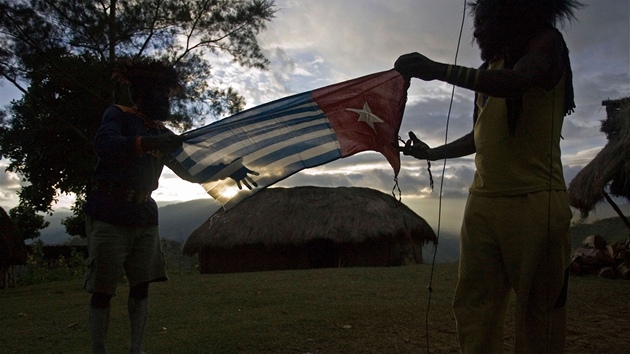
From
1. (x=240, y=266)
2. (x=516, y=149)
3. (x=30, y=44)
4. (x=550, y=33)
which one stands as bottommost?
(x=240, y=266)

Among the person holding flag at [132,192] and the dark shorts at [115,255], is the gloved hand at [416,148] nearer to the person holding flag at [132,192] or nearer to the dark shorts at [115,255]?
the person holding flag at [132,192]

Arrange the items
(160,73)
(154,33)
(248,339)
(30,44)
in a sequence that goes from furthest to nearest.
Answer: (154,33)
(30,44)
(248,339)
(160,73)

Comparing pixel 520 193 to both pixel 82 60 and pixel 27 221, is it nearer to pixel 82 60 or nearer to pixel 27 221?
pixel 82 60

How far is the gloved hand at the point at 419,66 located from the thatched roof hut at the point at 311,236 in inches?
591

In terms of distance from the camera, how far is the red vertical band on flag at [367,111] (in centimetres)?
296

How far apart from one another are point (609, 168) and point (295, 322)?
7.19m

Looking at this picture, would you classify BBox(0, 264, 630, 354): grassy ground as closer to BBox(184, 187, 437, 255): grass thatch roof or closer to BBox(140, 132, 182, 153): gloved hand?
BBox(140, 132, 182, 153): gloved hand

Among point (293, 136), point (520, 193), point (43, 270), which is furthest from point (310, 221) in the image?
point (520, 193)

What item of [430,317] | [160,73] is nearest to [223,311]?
[430,317]

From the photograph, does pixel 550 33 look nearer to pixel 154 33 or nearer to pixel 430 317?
pixel 430 317

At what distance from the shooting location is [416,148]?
2.73 m

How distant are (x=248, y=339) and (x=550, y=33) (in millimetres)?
3200

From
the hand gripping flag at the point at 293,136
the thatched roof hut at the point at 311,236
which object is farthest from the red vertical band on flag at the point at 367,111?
the thatched roof hut at the point at 311,236

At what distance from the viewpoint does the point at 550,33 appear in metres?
1.95
